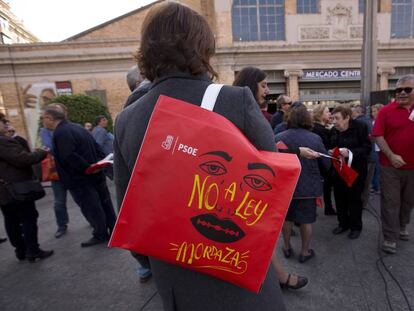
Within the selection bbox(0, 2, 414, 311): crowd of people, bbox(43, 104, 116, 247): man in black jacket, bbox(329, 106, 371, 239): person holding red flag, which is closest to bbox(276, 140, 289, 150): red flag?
bbox(0, 2, 414, 311): crowd of people

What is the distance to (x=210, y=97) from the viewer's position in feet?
2.95

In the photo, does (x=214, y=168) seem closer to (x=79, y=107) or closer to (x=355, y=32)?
(x=79, y=107)

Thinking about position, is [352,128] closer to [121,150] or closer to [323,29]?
[121,150]

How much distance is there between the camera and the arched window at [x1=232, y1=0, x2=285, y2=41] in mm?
15680

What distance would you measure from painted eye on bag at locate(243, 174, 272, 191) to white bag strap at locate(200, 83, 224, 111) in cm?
26

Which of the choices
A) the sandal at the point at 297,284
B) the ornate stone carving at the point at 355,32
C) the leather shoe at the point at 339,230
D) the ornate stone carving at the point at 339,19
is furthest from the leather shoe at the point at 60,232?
the ornate stone carving at the point at 355,32

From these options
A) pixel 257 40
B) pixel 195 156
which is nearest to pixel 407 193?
pixel 195 156

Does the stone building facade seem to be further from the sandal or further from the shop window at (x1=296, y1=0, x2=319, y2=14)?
the sandal

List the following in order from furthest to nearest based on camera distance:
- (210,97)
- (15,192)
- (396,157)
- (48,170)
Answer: (48,170) → (15,192) → (396,157) → (210,97)

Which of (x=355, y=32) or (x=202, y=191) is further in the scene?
(x=355, y=32)

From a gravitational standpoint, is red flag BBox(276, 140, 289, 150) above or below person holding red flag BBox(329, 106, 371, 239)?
above

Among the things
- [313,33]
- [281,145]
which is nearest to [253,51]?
[313,33]

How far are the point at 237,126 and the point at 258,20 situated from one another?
1719 cm

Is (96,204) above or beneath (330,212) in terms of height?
above
